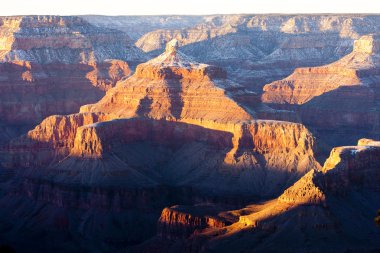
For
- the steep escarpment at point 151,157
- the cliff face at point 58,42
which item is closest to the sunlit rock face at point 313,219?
the steep escarpment at point 151,157

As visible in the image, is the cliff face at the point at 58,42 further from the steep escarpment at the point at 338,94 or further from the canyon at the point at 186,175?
the steep escarpment at the point at 338,94

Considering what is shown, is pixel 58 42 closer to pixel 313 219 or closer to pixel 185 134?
pixel 185 134

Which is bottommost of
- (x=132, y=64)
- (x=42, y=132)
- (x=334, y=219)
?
(x=334, y=219)

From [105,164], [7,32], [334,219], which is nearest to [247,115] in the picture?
[105,164]

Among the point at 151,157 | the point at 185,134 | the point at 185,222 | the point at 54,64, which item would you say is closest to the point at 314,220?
the point at 185,222

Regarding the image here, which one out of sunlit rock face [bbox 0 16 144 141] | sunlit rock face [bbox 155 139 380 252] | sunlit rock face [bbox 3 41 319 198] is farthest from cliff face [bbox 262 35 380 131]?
sunlit rock face [bbox 155 139 380 252]

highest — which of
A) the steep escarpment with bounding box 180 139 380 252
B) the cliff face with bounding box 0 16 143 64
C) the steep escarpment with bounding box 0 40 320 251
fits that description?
the cliff face with bounding box 0 16 143 64

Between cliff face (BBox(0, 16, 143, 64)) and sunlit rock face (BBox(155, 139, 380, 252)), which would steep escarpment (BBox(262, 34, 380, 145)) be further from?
sunlit rock face (BBox(155, 139, 380, 252))

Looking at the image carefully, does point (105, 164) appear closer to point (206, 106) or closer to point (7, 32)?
point (206, 106)

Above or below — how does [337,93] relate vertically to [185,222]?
above
